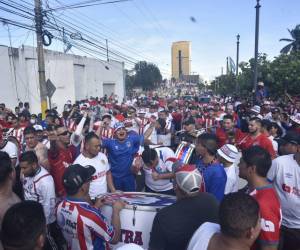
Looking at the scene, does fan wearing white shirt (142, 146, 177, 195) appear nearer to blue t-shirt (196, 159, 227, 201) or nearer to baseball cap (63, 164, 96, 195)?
blue t-shirt (196, 159, 227, 201)

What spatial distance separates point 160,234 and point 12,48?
Answer: 20816mm

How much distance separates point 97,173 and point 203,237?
119 inches

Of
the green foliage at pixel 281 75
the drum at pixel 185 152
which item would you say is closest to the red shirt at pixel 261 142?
the drum at pixel 185 152

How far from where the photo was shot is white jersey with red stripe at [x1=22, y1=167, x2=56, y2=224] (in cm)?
404

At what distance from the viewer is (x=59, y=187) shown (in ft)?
16.0

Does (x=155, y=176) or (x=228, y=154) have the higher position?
(x=228, y=154)

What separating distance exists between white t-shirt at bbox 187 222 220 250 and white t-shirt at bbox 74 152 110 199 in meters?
2.87

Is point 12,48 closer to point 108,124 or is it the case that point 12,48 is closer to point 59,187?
point 108,124

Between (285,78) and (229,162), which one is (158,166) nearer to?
(229,162)

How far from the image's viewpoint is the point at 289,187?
3.61 meters

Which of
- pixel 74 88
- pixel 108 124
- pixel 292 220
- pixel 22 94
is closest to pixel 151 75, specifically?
pixel 74 88

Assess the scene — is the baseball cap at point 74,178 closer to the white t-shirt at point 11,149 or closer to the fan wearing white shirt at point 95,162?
the fan wearing white shirt at point 95,162

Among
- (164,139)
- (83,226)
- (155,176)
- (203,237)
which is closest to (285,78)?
(164,139)

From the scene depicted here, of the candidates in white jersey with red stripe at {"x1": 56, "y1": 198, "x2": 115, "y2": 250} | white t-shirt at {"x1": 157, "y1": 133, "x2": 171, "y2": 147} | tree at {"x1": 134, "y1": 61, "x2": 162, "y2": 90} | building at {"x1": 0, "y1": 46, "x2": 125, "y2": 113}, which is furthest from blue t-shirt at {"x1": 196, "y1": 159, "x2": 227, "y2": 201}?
tree at {"x1": 134, "y1": 61, "x2": 162, "y2": 90}
